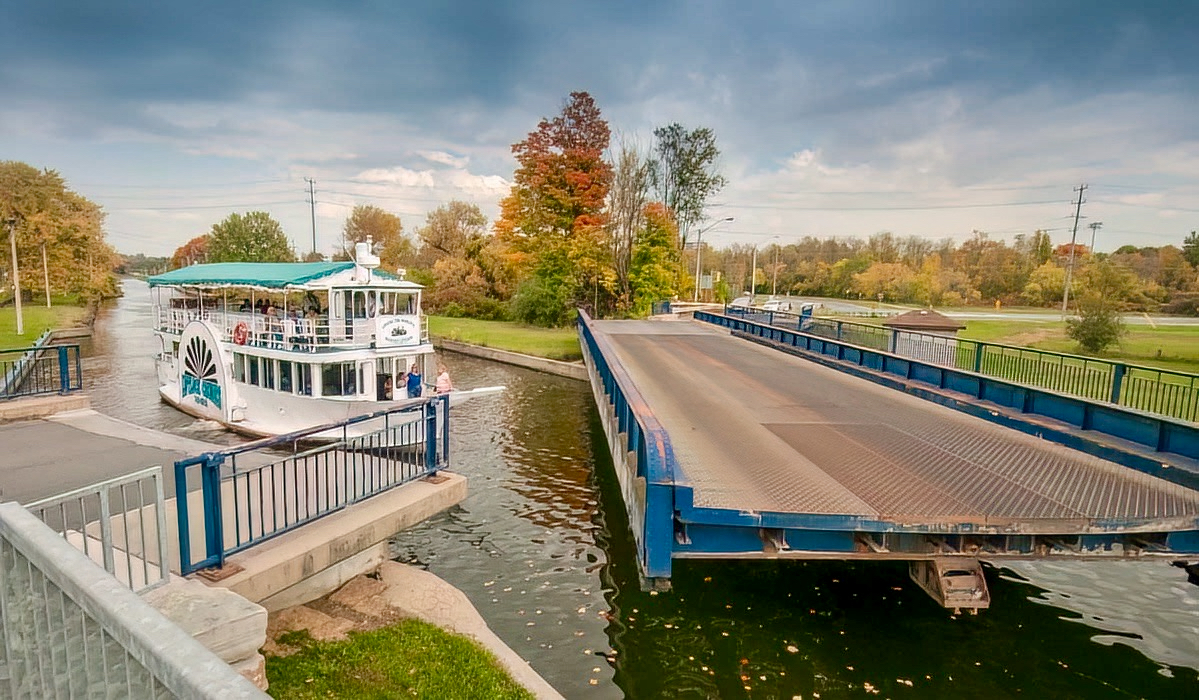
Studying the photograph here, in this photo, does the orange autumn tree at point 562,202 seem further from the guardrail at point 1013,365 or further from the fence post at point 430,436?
the fence post at point 430,436

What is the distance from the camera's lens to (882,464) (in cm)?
742

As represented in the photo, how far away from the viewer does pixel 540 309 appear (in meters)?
45.7

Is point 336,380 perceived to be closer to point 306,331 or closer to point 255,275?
point 306,331

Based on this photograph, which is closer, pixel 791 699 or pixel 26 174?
pixel 791 699

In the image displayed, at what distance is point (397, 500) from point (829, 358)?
12842 millimetres

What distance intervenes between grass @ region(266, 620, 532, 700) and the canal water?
3.94 feet

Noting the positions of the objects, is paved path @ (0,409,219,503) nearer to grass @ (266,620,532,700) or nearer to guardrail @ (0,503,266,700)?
grass @ (266,620,532,700)

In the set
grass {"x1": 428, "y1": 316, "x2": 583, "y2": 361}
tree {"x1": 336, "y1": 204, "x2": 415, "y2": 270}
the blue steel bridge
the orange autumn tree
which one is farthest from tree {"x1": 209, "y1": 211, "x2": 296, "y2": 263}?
the blue steel bridge

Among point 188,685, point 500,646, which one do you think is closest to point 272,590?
point 500,646

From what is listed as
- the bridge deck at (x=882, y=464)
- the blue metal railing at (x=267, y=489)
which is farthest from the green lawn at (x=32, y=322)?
the bridge deck at (x=882, y=464)

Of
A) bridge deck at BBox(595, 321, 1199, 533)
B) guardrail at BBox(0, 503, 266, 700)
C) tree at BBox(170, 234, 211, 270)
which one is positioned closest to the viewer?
guardrail at BBox(0, 503, 266, 700)

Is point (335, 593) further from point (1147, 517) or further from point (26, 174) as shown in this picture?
point (26, 174)

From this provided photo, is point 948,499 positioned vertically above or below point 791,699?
above

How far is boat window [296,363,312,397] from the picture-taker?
1780 centimetres
